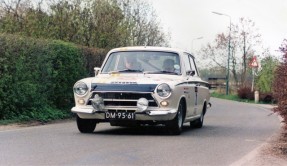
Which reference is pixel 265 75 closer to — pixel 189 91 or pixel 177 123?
pixel 189 91

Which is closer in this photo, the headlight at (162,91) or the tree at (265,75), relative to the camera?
the headlight at (162,91)

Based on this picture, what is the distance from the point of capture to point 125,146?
1088 cm

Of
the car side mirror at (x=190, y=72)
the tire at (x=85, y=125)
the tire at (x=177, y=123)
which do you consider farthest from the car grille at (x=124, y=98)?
the car side mirror at (x=190, y=72)

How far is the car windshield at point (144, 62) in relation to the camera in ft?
45.8

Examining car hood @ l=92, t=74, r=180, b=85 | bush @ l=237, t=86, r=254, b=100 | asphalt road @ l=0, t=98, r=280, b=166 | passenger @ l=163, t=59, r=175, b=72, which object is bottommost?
bush @ l=237, t=86, r=254, b=100

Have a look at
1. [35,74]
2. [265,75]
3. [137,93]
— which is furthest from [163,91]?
[265,75]

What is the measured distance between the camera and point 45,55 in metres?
18.4

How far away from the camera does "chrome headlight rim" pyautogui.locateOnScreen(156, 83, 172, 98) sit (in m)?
12.6

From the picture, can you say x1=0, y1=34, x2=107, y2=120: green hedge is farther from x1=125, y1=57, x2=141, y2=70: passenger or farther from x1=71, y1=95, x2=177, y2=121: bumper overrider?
x1=71, y1=95, x2=177, y2=121: bumper overrider

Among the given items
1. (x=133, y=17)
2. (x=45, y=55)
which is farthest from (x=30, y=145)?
(x=133, y=17)

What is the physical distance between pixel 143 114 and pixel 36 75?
6289 millimetres

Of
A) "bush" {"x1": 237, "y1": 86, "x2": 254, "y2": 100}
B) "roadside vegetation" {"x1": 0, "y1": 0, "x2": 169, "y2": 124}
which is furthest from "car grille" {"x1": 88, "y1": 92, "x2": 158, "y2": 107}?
"bush" {"x1": 237, "y1": 86, "x2": 254, "y2": 100}

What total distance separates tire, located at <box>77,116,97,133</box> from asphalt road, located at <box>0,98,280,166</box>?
0.57 feet

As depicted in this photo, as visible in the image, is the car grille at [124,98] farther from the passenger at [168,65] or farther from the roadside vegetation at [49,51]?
the roadside vegetation at [49,51]
